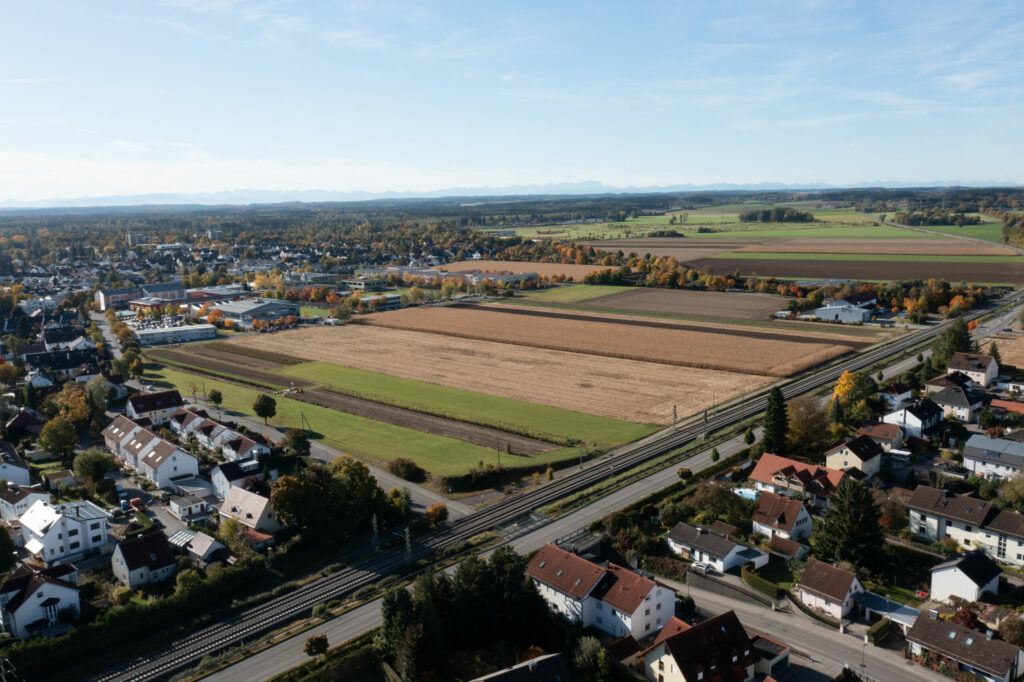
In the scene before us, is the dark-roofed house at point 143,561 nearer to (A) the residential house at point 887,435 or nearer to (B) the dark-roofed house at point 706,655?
(B) the dark-roofed house at point 706,655

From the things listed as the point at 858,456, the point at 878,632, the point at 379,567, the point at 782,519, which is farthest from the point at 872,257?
the point at 379,567

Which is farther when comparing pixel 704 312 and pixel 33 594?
pixel 704 312

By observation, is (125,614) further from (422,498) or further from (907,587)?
(907,587)

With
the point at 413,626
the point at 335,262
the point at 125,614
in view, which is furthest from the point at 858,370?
the point at 335,262

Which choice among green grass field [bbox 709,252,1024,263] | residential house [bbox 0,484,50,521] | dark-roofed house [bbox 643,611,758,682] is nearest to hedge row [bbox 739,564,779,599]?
dark-roofed house [bbox 643,611,758,682]

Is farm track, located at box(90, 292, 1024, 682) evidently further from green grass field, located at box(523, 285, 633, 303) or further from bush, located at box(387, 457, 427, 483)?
green grass field, located at box(523, 285, 633, 303)
